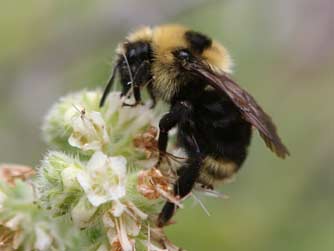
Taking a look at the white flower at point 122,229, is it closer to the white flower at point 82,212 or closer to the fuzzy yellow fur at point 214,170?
the white flower at point 82,212

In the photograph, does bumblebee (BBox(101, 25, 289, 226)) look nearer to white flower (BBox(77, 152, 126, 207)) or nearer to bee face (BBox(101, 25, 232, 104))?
bee face (BBox(101, 25, 232, 104))

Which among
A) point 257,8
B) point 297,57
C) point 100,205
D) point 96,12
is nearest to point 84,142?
point 100,205

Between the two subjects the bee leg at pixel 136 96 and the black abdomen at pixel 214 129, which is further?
the bee leg at pixel 136 96

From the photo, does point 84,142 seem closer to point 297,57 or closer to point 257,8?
point 257,8

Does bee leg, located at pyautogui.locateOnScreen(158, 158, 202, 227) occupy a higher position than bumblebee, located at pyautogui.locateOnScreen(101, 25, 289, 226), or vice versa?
bumblebee, located at pyautogui.locateOnScreen(101, 25, 289, 226)

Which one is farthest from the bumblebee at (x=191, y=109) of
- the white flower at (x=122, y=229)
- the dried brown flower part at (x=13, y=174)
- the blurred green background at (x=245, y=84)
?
the blurred green background at (x=245, y=84)

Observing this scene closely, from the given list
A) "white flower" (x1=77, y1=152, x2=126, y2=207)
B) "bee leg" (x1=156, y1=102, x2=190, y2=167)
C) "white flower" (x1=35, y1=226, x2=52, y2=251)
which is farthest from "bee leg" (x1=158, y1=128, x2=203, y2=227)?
"white flower" (x1=35, y1=226, x2=52, y2=251)
